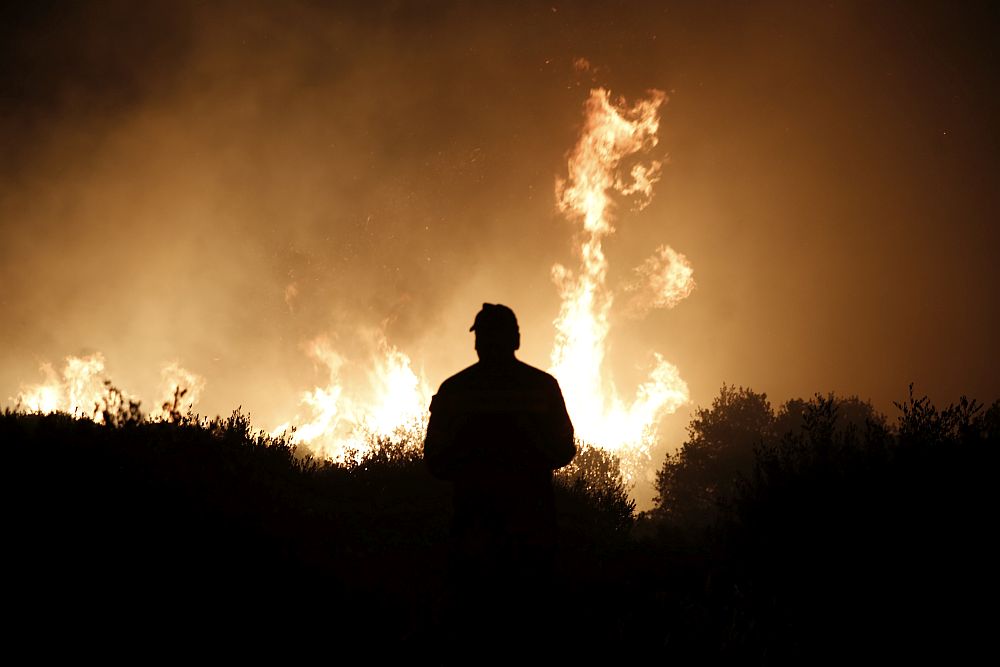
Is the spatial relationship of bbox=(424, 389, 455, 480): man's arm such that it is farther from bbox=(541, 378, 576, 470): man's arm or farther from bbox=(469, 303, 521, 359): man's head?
bbox=(541, 378, 576, 470): man's arm

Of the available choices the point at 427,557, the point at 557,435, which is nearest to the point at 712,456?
the point at 427,557

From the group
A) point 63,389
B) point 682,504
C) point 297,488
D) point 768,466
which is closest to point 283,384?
point 63,389

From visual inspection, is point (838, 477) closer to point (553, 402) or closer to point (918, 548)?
point (918, 548)

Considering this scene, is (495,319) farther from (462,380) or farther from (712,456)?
(712,456)

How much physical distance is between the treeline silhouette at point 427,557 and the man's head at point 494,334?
238cm

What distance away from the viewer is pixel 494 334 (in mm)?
3725

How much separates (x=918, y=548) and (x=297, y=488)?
10688mm

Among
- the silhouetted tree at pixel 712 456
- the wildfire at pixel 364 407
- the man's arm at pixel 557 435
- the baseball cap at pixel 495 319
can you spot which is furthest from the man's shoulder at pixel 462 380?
the wildfire at pixel 364 407

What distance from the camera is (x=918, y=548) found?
20.1 ft

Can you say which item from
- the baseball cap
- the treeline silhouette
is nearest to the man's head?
the baseball cap

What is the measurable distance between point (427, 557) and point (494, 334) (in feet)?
15.3

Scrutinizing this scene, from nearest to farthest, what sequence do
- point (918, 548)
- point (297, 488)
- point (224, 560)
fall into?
point (224, 560) < point (918, 548) < point (297, 488)

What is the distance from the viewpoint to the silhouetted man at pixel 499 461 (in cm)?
332

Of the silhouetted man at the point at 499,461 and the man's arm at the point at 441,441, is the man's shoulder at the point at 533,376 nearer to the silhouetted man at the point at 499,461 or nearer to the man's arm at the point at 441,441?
the silhouetted man at the point at 499,461
